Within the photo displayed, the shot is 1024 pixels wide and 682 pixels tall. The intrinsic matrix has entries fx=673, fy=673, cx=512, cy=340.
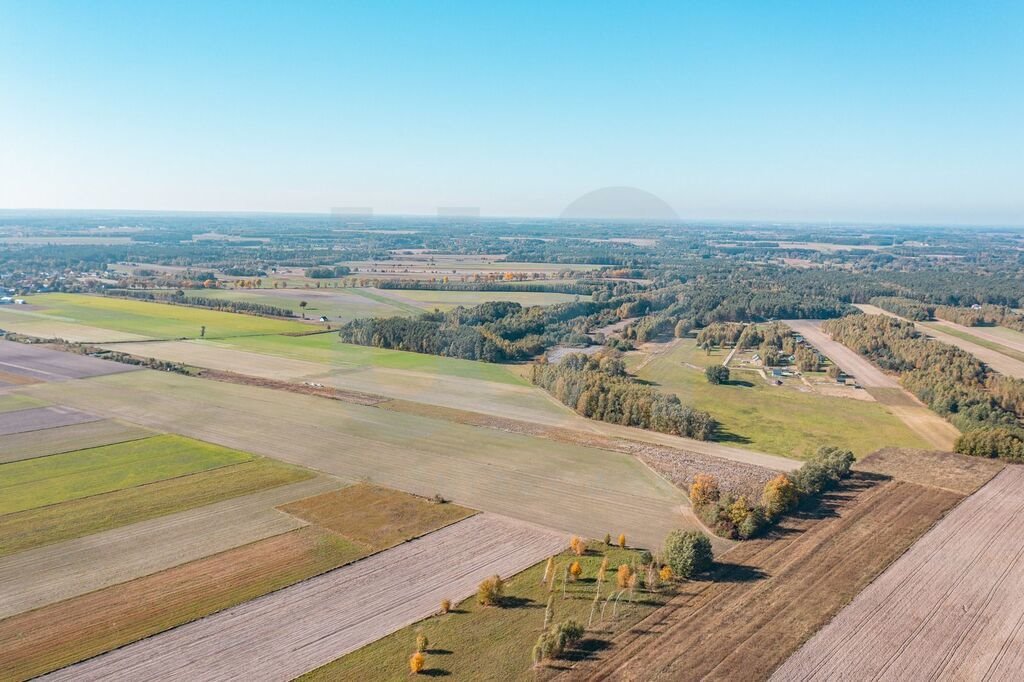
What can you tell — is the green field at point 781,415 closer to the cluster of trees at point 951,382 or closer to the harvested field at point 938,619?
the cluster of trees at point 951,382

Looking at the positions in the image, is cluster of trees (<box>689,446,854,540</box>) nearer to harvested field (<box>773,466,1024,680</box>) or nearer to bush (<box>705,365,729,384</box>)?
harvested field (<box>773,466,1024,680</box>)

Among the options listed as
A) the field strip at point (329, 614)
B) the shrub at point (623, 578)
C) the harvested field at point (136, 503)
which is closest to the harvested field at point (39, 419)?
the harvested field at point (136, 503)

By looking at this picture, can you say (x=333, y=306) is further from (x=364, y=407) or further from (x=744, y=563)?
(x=744, y=563)

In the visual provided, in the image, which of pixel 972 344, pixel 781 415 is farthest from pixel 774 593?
pixel 972 344

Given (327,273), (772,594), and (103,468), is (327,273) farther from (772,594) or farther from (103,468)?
(772,594)

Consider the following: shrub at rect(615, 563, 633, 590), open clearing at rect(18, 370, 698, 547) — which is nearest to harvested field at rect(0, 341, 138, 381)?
open clearing at rect(18, 370, 698, 547)

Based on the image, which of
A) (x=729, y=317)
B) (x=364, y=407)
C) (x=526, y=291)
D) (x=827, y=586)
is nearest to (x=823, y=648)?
(x=827, y=586)
